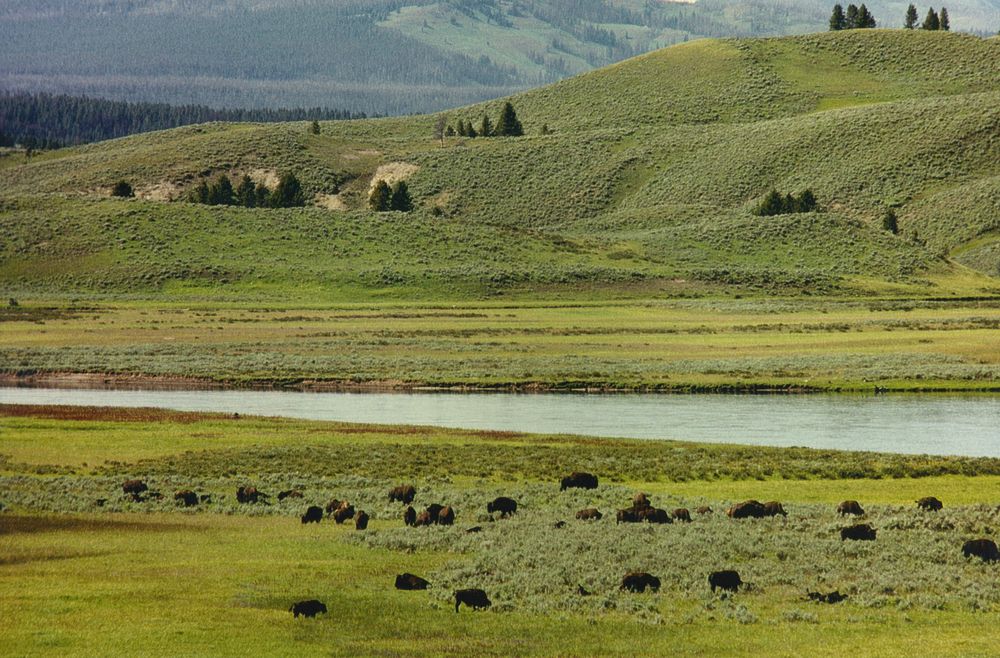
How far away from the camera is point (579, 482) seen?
33.5m

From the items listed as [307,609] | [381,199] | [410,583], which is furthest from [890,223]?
[307,609]

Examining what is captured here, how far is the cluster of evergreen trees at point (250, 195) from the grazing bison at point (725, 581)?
138537mm

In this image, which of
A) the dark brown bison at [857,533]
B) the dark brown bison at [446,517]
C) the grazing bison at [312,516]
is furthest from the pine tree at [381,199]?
the dark brown bison at [857,533]

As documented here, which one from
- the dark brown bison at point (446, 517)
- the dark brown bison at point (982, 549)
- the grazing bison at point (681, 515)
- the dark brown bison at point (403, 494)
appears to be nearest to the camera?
the dark brown bison at point (982, 549)

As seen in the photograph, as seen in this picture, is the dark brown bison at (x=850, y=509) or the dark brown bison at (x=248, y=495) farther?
the dark brown bison at (x=248, y=495)

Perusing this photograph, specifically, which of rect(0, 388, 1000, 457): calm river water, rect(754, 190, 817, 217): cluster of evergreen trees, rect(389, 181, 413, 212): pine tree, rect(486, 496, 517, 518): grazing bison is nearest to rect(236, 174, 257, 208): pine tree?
rect(389, 181, 413, 212): pine tree

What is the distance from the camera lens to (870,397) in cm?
5878

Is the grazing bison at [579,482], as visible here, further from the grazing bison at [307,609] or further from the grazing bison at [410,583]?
the grazing bison at [307,609]

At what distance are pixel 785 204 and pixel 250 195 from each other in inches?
2403

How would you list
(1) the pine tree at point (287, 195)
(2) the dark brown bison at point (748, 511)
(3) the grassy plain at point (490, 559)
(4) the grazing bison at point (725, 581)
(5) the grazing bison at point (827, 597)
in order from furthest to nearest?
1. (1) the pine tree at point (287, 195)
2. (2) the dark brown bison at point (748, 511)
3. (4) the grazing bison at point (725, 581)
4. (5) the grazing bison at point (827, 597)
5. (3) the grassy plain at point (490, 559)

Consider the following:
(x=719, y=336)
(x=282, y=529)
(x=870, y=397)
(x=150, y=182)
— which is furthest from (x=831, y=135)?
(x=282, y=529)

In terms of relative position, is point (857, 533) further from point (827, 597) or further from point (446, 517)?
point (446, 517)

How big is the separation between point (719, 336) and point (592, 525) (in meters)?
58.3

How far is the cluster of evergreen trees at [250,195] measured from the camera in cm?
15950
